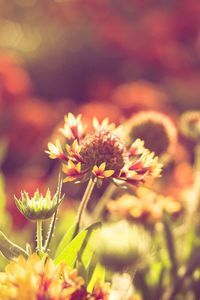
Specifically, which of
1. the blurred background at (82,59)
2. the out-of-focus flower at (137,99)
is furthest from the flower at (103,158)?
the blurred background at (82,59)

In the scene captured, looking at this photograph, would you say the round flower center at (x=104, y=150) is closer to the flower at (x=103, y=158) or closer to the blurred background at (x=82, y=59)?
the flower at (x=103, y=158)

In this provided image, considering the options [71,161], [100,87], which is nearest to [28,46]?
[100,87]

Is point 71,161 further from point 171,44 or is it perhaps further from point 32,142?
point 171,44

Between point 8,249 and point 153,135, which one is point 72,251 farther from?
point 153,135

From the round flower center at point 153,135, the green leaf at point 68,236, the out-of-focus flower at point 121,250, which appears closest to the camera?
the out-of-focus flower at point 121,250

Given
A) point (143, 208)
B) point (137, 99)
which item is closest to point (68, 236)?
point (143, 208)

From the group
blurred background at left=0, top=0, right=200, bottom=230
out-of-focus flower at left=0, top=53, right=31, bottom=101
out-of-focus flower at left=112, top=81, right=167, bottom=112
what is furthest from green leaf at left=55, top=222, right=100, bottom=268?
out-of-focus flower at left=0, top=53, right=31, bottom=101

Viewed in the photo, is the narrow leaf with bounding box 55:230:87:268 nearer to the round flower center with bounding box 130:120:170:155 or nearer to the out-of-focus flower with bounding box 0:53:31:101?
the round flower center with bounding box 130:120:170:155
